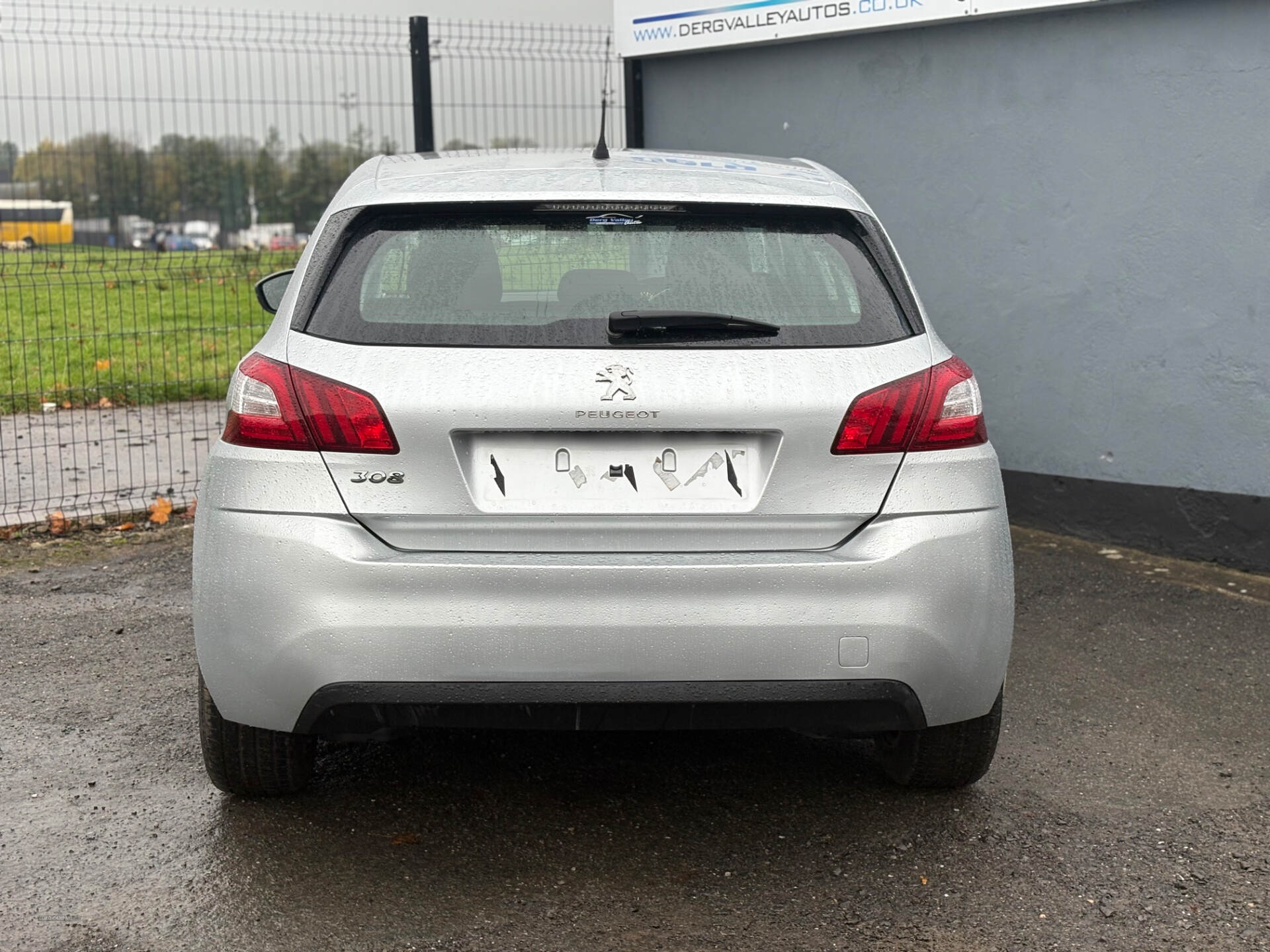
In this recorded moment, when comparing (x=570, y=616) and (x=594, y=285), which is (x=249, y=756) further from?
(x=594, y=285)

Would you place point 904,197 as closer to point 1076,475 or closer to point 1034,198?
point 1034,198

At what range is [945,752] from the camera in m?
3.76

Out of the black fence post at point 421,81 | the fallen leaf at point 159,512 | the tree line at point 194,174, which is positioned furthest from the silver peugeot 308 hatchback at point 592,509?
the tree line at point 194,174

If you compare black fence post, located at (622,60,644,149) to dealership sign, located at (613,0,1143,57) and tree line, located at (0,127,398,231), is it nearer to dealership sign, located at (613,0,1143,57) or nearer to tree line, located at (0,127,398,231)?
dealership sign, located at (613,0,1143,57)

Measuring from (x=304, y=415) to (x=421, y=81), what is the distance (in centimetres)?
588

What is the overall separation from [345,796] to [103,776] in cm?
72

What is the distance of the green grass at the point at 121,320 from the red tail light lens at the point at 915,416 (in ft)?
18.7

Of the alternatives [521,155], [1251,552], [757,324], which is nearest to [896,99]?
[1251,552]

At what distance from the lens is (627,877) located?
3.40 metres

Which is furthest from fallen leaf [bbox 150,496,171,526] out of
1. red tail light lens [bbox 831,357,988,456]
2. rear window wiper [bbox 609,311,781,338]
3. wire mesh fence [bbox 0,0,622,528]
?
red tail light lens [bbox 831,357,988,456]

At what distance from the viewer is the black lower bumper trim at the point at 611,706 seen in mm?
3146

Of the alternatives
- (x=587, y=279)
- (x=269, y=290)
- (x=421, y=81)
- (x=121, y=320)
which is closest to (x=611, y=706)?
(x=587, y=279)

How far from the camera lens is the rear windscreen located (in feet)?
10.7

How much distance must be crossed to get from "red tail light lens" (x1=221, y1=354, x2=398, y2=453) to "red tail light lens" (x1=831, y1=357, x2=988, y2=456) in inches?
39.3
